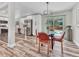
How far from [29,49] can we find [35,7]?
1170 mm

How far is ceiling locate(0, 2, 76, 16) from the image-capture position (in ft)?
8.57

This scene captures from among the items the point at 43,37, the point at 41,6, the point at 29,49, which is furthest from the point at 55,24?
the point at 29,49

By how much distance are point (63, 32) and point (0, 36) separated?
1.76m

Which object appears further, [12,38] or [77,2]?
[12,38]

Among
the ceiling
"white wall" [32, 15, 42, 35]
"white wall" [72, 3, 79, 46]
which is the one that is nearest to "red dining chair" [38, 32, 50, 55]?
"white wall" [32, 15, 42, 35]

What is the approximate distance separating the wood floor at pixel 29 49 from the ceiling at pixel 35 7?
712 millimetres

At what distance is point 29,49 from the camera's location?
271cm

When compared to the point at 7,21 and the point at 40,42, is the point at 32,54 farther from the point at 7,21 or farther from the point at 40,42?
the point at 7,21

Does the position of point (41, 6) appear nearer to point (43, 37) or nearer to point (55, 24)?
point (55, 24)

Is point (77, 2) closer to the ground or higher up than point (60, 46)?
higher up

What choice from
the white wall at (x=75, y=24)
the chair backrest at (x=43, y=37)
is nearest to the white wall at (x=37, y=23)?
the chair backrest at (x=43, y=37)

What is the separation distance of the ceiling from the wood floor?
71 centimetres

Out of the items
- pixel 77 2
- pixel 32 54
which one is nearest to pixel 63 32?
pixel 77 2

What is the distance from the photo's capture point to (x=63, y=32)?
2.64 metres
